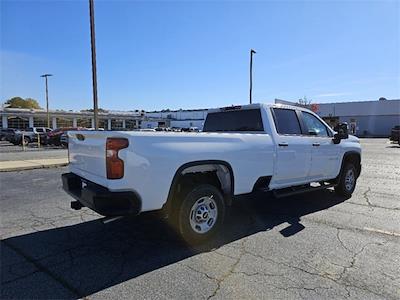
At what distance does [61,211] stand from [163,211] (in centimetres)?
287

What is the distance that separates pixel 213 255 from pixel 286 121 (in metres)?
3.12

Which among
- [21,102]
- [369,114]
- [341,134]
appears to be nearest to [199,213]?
[341,134]

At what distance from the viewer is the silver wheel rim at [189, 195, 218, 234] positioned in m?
4.79

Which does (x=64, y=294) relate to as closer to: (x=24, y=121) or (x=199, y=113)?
(x=24, y=121)

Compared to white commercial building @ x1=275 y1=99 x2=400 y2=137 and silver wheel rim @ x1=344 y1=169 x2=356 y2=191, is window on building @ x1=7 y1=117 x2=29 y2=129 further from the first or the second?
silver wheel rim @ x1=344 y1=169 x2=356 y2=191

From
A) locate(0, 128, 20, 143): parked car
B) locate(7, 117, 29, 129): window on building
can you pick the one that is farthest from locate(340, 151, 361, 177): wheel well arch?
locate(7, 117, 29, 129): window on building

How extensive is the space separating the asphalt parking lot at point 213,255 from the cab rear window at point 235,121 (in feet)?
5.27

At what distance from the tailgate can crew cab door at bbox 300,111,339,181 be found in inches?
156

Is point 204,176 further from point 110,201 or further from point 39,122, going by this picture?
point 39,122

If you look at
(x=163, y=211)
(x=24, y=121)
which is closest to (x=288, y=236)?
(x=163, y=211)

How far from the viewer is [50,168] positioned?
13.2 metres

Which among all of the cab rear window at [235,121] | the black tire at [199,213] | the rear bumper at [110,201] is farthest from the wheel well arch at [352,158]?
the rear bumper at [110,201]

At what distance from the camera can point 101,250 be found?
4578 mm

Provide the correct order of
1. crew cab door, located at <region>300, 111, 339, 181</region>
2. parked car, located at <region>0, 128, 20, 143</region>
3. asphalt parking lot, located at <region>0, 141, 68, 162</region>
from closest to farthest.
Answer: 1. crew cab door, located at <region>300, 111, 339, 181</region>
2. asphalt parking lot, located at <region>0, 141, 68, 162</region>
3. parked car, located at <region>0, 128, 20, 143</region>
